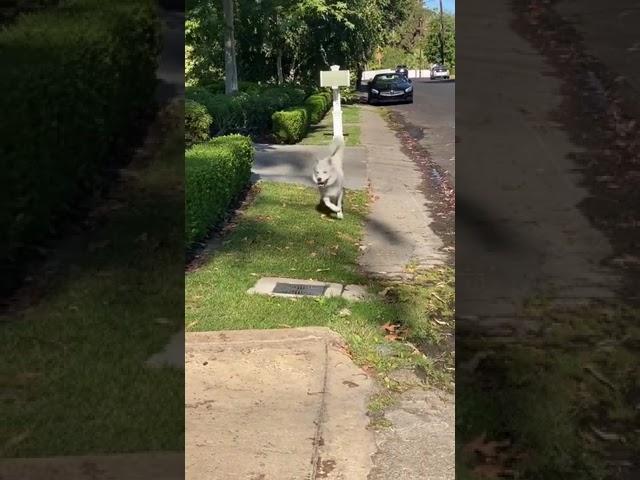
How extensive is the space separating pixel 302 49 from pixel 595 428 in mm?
15190

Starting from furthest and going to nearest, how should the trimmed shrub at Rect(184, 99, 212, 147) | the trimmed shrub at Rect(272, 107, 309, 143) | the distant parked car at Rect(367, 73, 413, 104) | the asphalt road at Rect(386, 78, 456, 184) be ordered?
the distant parked car at Rect(367, 73, 413, 104)
the asphalt road at Rect(386, 78, 456, 184)
the trimmed shrub at Rect(272, 107, 309, 143)
the trimmed shrub at Rect(184, 99, 212, 147)

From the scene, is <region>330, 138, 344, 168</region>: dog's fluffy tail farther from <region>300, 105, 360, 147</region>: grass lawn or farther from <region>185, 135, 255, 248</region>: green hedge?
<region>300, 105, 360, 147</region>: grass lawn

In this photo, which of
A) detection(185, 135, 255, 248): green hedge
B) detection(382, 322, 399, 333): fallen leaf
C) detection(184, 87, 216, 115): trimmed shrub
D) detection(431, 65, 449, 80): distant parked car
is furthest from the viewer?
detection(431, 65, 449, 80): distant parked car

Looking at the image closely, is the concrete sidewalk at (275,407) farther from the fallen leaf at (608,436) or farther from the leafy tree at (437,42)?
the leafy tree at (437,42)

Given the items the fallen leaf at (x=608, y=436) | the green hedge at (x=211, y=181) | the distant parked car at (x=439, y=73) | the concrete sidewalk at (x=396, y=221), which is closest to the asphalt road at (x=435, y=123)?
the concrete sidewalk at (x=396, y=221)

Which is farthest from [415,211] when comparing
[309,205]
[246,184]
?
[246,184]

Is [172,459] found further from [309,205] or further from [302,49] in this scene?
[302,49]

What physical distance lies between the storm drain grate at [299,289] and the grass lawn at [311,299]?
176 millimetres

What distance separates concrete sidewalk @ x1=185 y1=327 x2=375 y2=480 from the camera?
3135 mm

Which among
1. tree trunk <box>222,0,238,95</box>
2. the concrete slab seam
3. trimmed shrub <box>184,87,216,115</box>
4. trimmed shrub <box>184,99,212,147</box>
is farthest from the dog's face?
tree trunk <box>222,0,238,95</box>

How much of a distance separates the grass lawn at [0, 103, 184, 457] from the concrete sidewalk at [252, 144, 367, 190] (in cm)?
489

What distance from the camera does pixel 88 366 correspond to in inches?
139

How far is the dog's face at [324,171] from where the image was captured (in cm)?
690

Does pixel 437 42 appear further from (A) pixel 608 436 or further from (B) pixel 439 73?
(A) pixel 608 436
